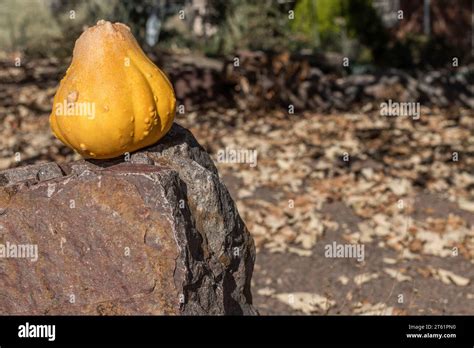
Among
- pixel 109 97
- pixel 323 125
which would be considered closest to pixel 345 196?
pixel 323 125

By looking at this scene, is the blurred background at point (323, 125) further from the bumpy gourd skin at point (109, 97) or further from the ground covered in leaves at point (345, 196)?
the bumpy gourd skin at point (109, 97)

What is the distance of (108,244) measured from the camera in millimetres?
2869

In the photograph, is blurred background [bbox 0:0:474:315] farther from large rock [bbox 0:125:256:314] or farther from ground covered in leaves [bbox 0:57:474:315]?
large rock [bbox 0:125:256:314]

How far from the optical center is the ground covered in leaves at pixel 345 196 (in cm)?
498

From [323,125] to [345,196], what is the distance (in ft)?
7.67

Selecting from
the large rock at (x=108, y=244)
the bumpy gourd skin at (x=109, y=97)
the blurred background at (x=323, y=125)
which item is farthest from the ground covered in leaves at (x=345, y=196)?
the bumpy gourd skin at (x=109, y=97)

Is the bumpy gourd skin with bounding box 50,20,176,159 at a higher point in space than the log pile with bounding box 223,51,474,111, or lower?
higher

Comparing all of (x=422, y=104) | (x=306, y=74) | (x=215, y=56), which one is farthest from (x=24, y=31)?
(x=422, y=104)

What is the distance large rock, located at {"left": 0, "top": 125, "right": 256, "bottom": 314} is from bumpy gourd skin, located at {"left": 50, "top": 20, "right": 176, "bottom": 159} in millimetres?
136

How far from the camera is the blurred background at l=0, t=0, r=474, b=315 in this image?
5.24m

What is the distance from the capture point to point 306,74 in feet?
31.8

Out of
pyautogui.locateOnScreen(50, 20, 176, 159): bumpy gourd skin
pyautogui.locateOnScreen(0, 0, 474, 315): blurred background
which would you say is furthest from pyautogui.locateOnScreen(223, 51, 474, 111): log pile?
pyautogui.locateOnScreen(50, 20, 176, 159): bumpy gourd skin

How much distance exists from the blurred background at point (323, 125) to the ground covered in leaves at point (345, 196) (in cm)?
2
